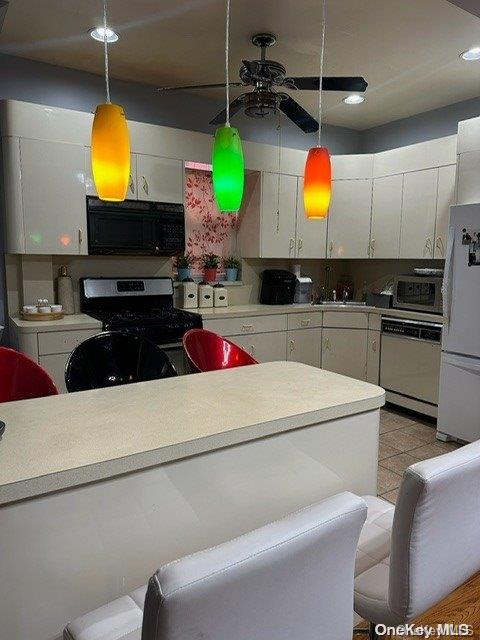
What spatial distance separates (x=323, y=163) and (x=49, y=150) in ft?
7.51

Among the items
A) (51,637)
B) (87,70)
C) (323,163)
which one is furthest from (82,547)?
(87,70)

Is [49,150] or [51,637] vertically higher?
[49,150]

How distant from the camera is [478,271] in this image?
10.3ft

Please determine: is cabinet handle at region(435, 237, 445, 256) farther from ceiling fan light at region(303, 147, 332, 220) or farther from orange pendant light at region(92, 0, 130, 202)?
orange pendant light at region(92, 0, 130, 202)

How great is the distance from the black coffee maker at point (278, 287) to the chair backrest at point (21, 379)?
2843 millimetres

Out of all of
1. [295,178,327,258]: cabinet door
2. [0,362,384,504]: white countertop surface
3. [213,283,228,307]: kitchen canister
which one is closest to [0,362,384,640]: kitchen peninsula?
[0,362,384,504]: white countertop surface

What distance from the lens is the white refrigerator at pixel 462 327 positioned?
3.16 metres

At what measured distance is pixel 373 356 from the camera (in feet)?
14.1

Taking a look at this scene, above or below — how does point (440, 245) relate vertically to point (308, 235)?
below

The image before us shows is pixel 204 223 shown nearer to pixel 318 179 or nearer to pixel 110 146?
pixel 318 179

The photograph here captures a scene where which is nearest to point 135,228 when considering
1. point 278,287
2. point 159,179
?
point 159,179

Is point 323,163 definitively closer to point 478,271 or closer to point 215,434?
point 215,434

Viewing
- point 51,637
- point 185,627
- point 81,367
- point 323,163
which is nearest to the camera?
point 185,627

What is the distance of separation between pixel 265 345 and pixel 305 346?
48 centimetres
